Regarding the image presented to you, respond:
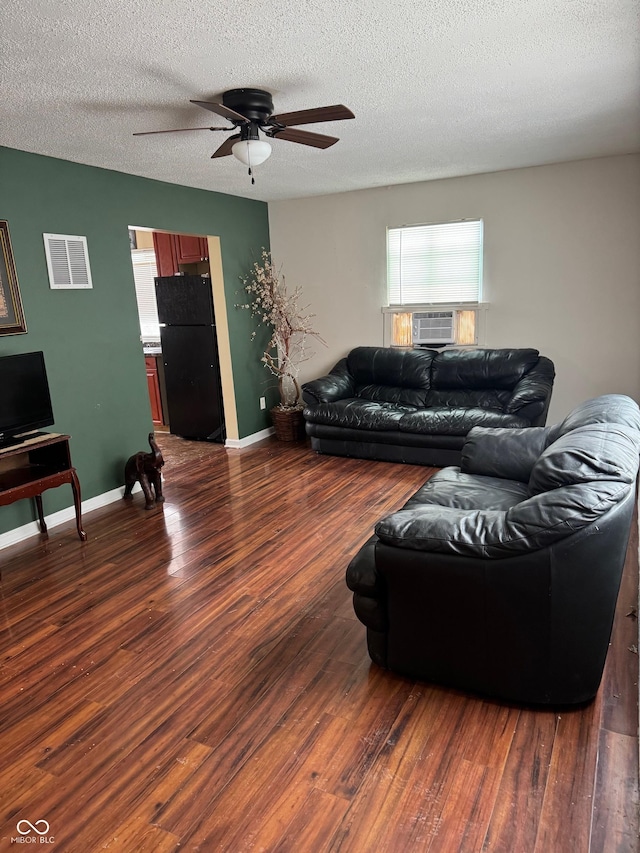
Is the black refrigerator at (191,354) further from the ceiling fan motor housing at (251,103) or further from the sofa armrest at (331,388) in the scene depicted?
the ceiling fan motor housing at (251,103)

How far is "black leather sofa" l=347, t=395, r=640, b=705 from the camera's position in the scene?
1.88m

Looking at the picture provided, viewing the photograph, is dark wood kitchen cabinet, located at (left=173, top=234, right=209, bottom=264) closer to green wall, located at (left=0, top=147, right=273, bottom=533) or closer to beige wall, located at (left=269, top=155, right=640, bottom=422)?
green wall, located at (left=0, top=147, right=273, bottom=533)

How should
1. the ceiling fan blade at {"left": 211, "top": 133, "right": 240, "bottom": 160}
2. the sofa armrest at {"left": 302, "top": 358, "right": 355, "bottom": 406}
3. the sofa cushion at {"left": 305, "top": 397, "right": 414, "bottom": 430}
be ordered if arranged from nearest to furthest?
the ceiling fan blade at {"left": 211, "top": 133, "right": 240, "bottom": 160} → the sofa cushion at {"left": 305, "top": 397, "right": 414, "bottom": 430} → the sofa armrest at {"left": 302, "top": 358, "right": 355, "bottom": 406}

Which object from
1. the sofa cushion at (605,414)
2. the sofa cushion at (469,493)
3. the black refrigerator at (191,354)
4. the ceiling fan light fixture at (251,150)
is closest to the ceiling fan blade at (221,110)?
the ceiling fan light fixture at (251,150)

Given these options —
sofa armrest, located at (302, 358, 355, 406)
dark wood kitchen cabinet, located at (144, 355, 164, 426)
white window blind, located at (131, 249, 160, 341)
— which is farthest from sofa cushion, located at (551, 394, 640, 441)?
white window blind, located at (131, 249, 160, 341)

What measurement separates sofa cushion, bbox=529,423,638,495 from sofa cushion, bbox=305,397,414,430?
2.90 meters

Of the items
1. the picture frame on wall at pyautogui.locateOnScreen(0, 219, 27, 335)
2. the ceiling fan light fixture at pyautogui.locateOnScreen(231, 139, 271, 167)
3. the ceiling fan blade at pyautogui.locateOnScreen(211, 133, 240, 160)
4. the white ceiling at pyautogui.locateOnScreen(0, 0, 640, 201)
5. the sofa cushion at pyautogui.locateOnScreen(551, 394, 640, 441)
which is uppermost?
the white ceiling at pyautogui.locateOnScreen(0, 0, 640, 201)

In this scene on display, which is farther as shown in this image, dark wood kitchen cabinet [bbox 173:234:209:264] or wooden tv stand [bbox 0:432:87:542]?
dark wood kitchen cabinet [bbox 173:234:209:264]

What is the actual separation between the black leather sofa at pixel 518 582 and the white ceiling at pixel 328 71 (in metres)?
1.72

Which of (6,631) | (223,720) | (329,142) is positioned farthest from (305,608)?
(329,142)

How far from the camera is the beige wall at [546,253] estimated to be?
4957mm

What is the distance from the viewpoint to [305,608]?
9.43ft

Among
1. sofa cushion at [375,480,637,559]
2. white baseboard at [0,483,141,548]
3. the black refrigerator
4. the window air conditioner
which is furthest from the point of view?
the black refrigerator

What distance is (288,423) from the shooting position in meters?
6.11
